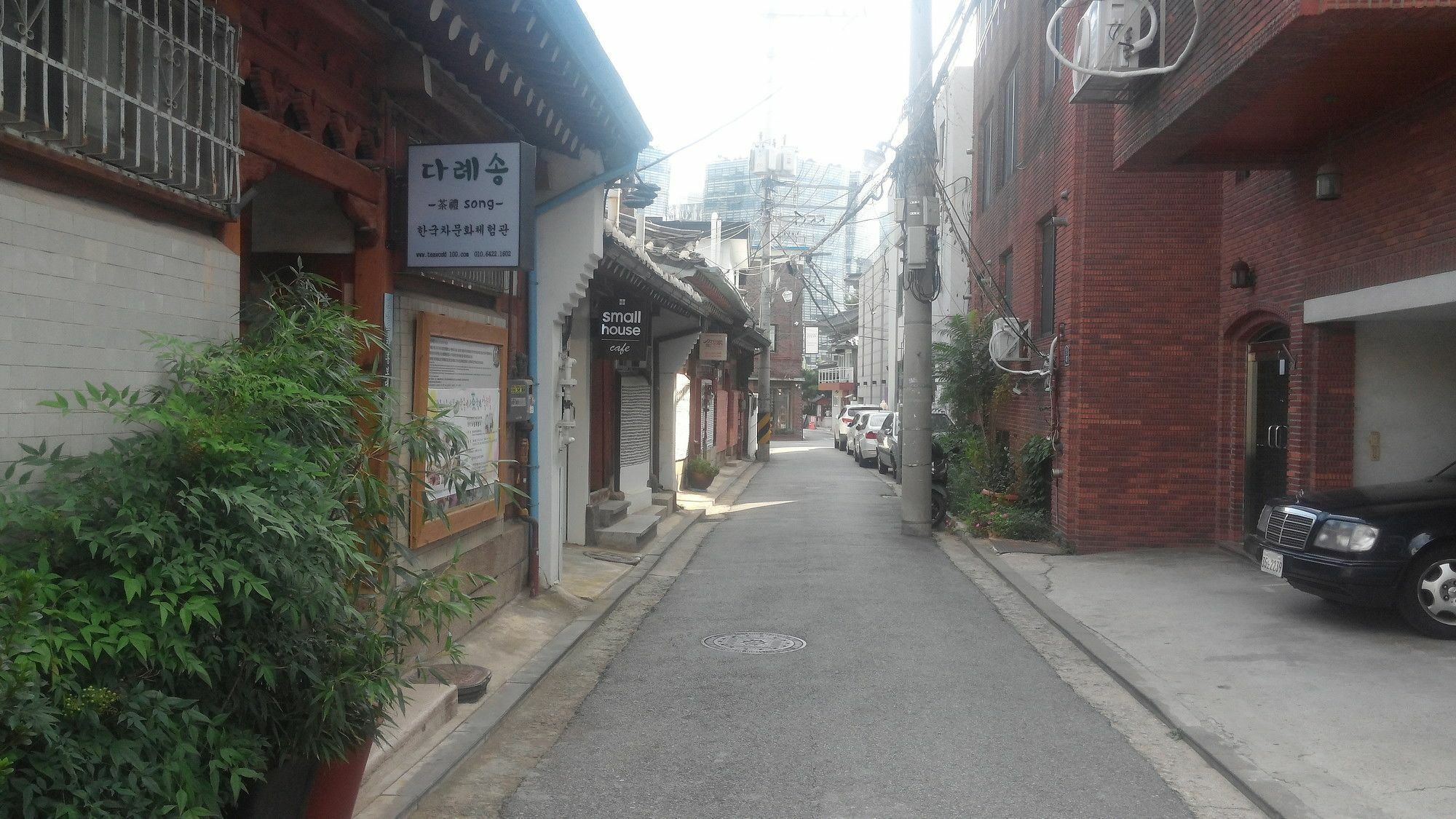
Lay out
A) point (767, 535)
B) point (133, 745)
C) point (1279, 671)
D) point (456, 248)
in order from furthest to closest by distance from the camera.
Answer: point (767, 535), point (1279, 671), point (456, 248), point (133, 745)

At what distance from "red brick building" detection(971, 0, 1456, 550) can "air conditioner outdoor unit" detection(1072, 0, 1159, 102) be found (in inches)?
8.2

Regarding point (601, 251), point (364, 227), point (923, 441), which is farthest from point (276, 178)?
point (923, 441)

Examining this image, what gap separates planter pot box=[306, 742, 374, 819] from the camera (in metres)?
4.03

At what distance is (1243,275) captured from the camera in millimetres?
11602

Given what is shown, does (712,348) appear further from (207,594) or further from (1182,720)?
(207,594)

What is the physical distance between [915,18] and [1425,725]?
40.9 feet

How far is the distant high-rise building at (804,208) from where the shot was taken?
34.3 metres

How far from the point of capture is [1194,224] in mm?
12586

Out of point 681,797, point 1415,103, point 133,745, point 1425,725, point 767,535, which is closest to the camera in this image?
point 133,745

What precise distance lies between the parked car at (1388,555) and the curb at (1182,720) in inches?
66.8

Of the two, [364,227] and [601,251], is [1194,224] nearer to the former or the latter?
[601,251]

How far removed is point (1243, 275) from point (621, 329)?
271 inches

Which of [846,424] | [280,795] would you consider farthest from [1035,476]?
[846,424]

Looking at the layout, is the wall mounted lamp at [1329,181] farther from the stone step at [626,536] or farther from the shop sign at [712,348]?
the shop sign at [712,348]
